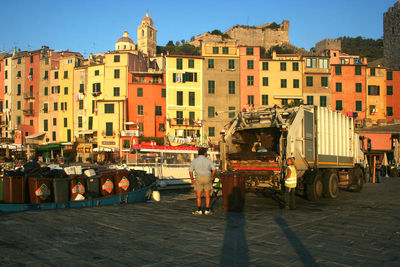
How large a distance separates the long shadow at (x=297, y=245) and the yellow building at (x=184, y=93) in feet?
146

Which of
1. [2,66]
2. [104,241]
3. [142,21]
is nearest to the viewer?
[104,241]

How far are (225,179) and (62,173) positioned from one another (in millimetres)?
5206

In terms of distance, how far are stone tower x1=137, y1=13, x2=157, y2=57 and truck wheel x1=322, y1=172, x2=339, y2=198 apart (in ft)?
381

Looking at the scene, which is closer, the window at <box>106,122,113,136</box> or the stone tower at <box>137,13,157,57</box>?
the window at <box>106,122,113,136</box>

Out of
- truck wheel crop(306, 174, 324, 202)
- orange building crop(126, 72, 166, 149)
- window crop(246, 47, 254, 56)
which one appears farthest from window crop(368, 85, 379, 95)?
truck wheel crop(306, 174, 324, 202)

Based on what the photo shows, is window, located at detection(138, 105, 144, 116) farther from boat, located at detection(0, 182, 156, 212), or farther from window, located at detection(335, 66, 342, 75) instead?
boat, located at detection(0, 182, 156, 212)

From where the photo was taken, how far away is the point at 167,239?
7270 mm

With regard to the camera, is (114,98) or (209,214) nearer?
(209,214)

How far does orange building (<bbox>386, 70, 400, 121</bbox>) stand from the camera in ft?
185

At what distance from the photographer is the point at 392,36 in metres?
87.4

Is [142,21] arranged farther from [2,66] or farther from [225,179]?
[225,179]

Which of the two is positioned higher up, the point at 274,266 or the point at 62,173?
the point at 62,173

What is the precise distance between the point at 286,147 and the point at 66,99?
54.7 meters

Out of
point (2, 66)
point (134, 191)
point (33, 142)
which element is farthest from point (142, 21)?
point (134, 191)
